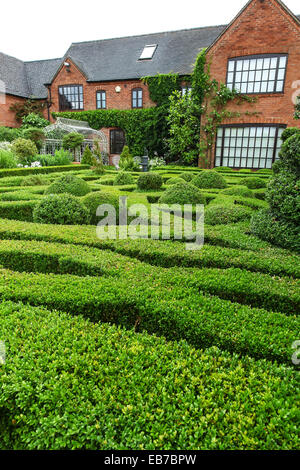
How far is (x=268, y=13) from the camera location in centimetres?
1528

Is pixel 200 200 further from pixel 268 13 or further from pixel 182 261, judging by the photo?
pixel 268 13

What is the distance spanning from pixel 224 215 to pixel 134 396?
467 centimetres

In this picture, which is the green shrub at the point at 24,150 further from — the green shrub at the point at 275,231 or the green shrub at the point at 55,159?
the green shrub at the point at 275,231

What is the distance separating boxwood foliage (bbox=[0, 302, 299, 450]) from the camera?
1754 mm

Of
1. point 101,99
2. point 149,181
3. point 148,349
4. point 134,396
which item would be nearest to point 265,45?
point 149,181

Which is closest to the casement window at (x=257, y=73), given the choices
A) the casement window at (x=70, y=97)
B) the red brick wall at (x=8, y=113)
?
the casement window at (x=70, y=97)

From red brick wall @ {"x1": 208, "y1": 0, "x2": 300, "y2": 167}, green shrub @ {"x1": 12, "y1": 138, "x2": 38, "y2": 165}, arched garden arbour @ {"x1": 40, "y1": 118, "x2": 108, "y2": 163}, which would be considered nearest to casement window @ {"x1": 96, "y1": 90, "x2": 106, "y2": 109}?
arched garden arbour @ {"x1": 40, "y1": 118, "x2": 108, "y2": 163}

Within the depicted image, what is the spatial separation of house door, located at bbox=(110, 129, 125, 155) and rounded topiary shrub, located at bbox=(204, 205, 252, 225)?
19248 millimetres

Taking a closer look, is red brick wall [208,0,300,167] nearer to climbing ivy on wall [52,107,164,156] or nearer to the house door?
Result: climbing ivy on wall [52,107,164,156]

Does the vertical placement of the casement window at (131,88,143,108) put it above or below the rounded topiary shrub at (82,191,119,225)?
above

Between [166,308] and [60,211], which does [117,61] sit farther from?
[166,308]

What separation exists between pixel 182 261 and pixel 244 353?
175cm

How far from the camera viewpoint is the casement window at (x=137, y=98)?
74.3 feet

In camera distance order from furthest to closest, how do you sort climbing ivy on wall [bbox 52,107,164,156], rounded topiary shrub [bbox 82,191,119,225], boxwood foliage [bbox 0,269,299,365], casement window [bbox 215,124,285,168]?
1. climbing ivy on wall [bbox 52,107,164,156]
2. casement window [bbox 215,124,285,168]
3. rounded topiary shrub [bbox 82,191,119,225]
4. boxwood foliage [bbox 0,269,299,365]
